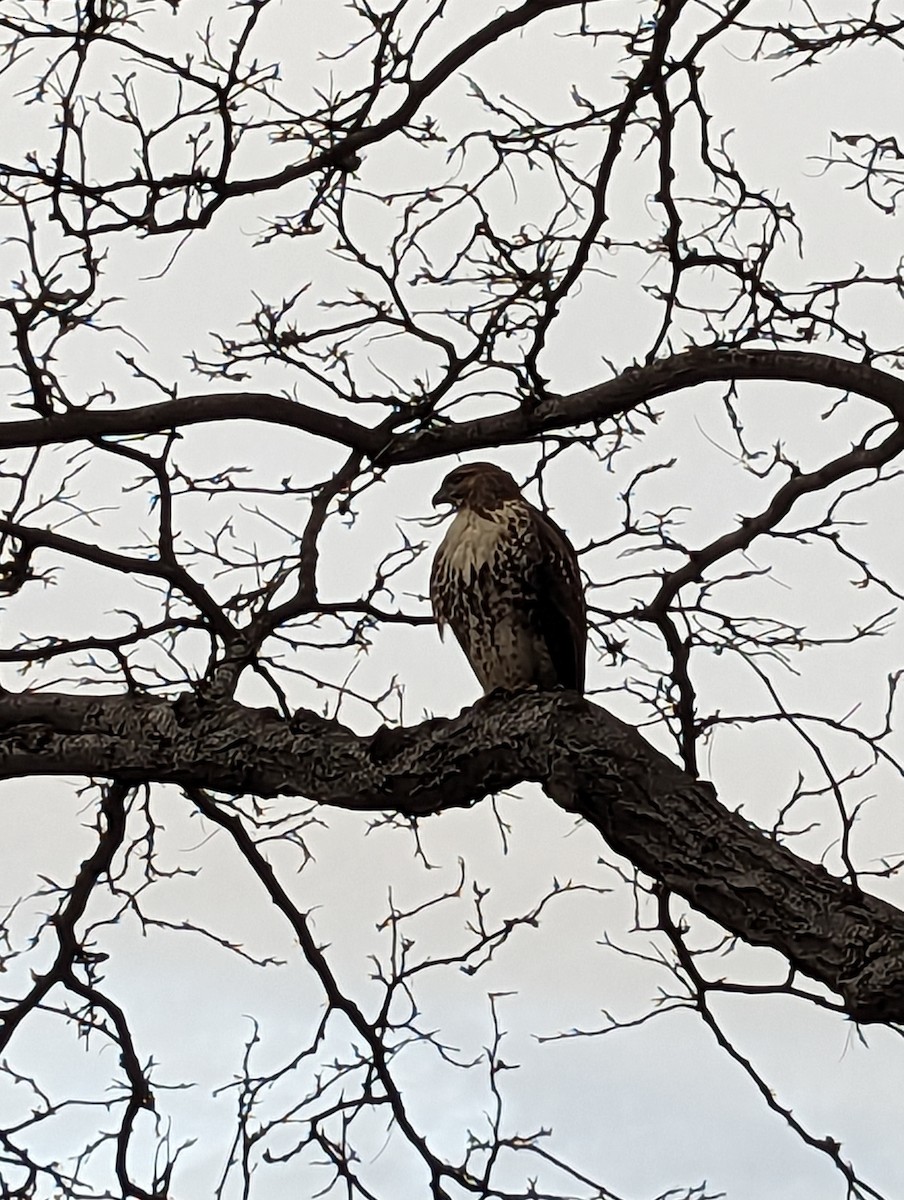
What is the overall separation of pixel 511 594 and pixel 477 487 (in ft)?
1.12

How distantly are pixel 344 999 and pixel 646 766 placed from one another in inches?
61.7

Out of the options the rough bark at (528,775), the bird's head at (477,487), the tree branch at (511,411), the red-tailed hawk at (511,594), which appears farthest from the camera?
the bird's head at (477,487)

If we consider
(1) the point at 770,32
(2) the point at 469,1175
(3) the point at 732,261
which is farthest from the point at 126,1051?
(1) the point at 770,32

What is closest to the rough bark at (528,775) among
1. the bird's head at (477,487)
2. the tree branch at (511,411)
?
the tree branch at (511,411)

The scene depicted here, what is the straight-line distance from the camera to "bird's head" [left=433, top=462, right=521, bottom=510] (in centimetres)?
376

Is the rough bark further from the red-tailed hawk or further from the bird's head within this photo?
the bird's head

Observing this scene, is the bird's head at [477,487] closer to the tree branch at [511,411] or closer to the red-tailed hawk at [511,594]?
the red-tailed hawk at [511,594]

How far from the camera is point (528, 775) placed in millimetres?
2703

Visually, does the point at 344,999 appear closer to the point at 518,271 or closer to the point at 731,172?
the point at 518,271

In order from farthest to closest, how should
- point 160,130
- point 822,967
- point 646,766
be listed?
point 160,130 → point 646,766 → point 822,967

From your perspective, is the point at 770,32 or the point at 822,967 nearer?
the point at 822,967

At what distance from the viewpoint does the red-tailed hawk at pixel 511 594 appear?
3.60m

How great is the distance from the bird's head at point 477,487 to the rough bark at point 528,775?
1025 mm

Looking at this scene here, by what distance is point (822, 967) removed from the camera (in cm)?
245
